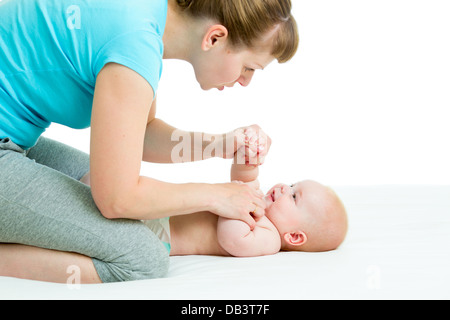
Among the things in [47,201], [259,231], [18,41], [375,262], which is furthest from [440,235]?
[18,41]

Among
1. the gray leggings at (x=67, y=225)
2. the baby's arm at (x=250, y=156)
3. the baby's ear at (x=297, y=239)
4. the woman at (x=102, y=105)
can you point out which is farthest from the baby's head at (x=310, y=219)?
the gray leggings at (x=67, y=225)

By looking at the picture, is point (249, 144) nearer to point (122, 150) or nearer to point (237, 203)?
point (237, 203)

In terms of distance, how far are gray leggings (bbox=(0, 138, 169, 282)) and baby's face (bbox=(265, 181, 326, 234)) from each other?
1.45ft

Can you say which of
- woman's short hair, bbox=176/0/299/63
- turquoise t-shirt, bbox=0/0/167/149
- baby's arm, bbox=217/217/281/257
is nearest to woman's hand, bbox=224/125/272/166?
baby's arm, bbox=217/217/281/257

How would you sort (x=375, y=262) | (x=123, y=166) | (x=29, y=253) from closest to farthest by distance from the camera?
(x=123, y=166), (x=29, y=253), (x=375, y=262)

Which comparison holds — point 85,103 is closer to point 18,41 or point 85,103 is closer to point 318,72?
point 18,41

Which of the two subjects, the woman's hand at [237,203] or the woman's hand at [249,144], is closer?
the woman's hand at [237,203]

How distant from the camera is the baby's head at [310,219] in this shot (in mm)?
1792

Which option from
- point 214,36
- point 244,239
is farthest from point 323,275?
point 214,36

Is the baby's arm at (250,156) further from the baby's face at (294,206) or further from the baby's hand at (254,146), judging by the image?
the baby's face at (294,206)

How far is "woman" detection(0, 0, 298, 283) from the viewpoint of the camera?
1.39m

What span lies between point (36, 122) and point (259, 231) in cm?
77

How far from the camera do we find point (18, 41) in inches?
60.4

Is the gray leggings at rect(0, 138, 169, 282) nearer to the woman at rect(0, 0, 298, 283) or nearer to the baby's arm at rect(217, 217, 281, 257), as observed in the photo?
the woman at rect(0, 0, 298, 283)
